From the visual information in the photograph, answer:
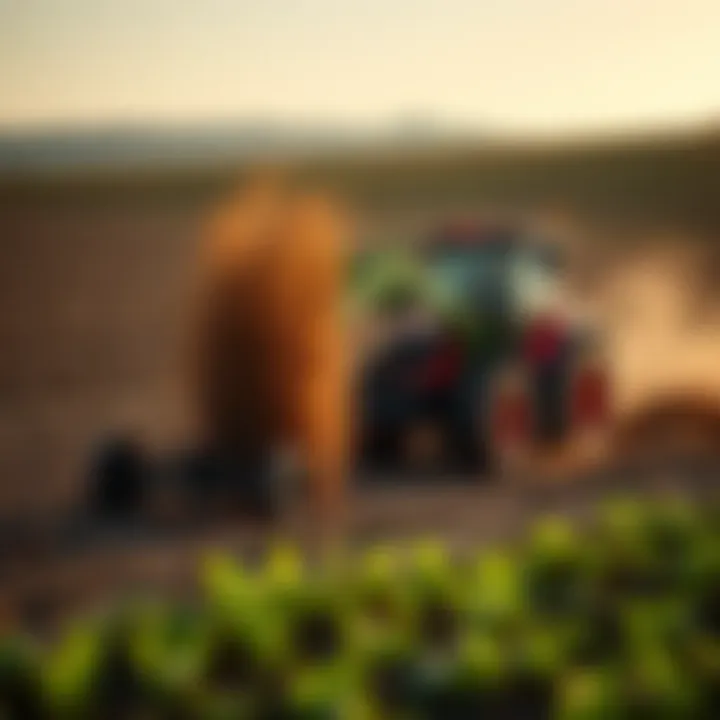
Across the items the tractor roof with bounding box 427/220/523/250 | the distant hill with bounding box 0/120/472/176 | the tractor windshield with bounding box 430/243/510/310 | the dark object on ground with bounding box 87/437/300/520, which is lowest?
the dark object on ground with bounding box 87/437/300/520

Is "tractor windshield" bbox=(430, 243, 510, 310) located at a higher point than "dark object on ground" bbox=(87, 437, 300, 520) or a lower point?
higher

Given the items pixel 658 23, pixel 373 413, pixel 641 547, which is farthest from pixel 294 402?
pixel 658 23

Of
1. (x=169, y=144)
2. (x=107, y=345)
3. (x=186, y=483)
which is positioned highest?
(x=169, y=144)

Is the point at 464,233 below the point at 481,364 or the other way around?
the other way around

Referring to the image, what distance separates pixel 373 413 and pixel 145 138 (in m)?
0.30

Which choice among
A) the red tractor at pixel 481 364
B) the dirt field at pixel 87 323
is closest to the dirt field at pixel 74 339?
the dirt field at pixel 87 323

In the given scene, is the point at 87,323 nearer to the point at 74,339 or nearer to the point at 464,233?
the point at 74,339

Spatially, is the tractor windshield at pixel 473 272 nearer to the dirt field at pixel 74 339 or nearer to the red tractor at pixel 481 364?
the red tractor at pixel 481 364

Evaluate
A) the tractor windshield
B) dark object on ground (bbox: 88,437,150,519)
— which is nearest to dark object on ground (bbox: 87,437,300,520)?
dark object on ground (bbox: 88,437,150,519)

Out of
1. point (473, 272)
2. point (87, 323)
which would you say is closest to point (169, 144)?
point (87, 323)

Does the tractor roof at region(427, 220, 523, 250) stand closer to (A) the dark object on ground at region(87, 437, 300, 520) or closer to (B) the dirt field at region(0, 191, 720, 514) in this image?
(B) the dirt field at region(0, 191, 720, 514)

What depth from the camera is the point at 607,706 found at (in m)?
1.00

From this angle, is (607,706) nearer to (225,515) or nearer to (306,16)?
(225,515)

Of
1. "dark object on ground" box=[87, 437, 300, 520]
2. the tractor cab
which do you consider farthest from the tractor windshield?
"dark object on ground" box=[87, 437, 300, 520]
